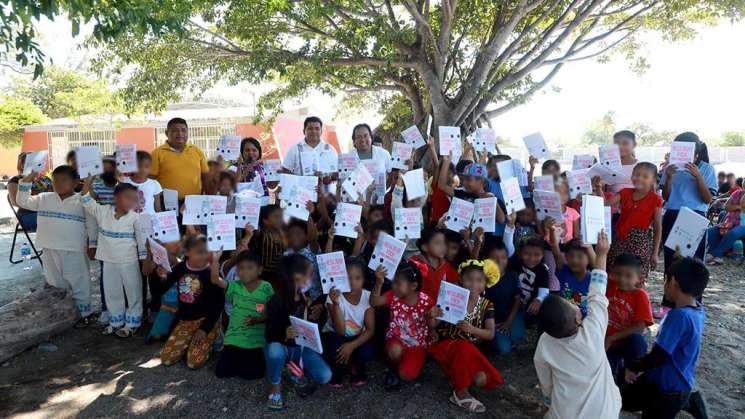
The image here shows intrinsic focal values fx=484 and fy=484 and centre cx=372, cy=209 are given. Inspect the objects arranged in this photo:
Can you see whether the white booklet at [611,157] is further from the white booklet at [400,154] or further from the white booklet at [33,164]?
the white booklet at [33,164]

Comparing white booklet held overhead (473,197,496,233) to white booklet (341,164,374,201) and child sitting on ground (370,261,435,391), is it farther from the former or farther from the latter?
white booklet (341,164,374,201)

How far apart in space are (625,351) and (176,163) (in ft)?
14.7

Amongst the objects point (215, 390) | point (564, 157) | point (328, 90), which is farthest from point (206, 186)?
point (564, 157)

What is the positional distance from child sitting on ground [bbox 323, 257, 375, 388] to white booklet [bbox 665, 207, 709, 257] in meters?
2.37

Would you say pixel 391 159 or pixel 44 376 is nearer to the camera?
pixel 44 376

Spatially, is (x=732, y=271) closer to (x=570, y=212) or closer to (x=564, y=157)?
(x=570, y=212)

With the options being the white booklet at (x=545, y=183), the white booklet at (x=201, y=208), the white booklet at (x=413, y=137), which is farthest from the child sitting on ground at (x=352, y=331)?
the white booklet at (x=413, y=137)

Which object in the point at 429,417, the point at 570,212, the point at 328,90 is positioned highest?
the point at 328,90

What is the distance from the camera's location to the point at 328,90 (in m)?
9.52

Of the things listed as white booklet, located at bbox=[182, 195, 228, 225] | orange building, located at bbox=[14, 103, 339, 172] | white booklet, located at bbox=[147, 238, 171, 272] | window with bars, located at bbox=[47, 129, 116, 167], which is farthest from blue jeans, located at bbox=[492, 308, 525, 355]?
window with bars, located at bbox=[47, 129, 116, 167]

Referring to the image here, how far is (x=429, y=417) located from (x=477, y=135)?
3.14 metres

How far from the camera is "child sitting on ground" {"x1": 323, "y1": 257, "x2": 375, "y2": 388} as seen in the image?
362 cm

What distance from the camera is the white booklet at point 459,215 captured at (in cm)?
407

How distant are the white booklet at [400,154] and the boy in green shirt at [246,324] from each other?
2.00 meters
